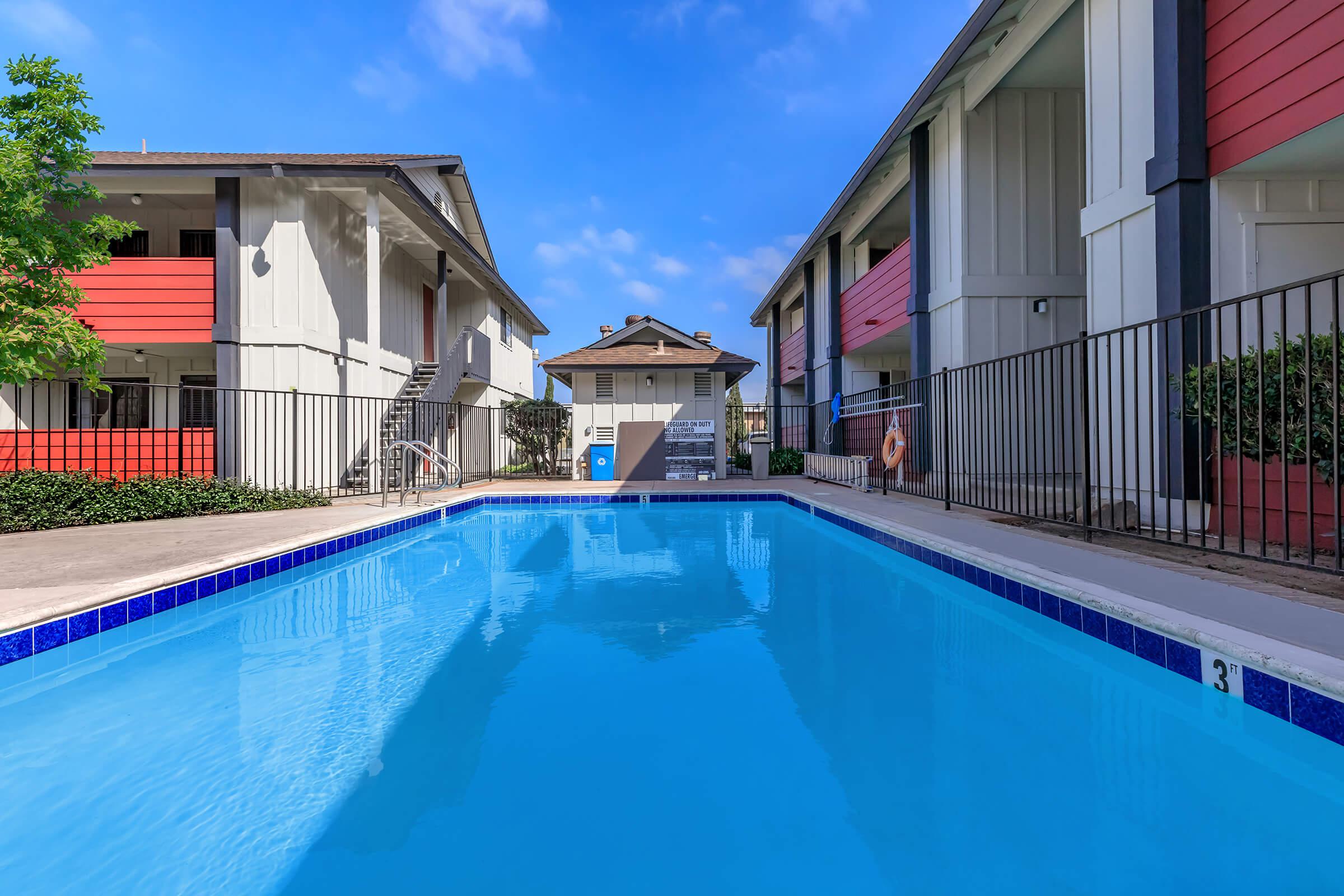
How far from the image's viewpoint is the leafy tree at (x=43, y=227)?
623cm

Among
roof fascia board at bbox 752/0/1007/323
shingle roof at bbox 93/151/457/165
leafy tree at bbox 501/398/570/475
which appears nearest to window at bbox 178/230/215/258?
shingle roof at bbox 93/151/457/165

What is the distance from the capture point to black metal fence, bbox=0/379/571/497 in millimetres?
9570

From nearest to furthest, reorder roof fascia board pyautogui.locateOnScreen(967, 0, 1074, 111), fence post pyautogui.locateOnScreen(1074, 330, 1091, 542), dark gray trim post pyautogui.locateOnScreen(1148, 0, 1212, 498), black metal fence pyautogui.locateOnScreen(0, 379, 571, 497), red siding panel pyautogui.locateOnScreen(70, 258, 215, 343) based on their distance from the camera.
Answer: fence post pyautogui.locateOnScreen(1074, 330, 1091, 542)
dark gray trim post pyautogui.locateOnScreen(1148, 0, 1212, 498)
roof fascia board pyautogui.locateOnScreen(967, 0, 1074, 111)
black metal fence pyautogui.locateOnScreen(0, 379, 571, 497)
red siding panel pyautogui.locateOnScreen(70, 258, 215, 343)

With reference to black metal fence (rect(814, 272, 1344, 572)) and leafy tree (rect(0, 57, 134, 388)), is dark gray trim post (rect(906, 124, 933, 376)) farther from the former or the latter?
leafy tree (rect(0, 57, 134, 388))

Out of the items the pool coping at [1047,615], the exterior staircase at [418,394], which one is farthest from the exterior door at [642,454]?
the pool coping at [1047,615]

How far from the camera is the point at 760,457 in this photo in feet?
47.0

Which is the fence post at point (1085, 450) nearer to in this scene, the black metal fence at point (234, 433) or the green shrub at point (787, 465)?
the black metal fence at point (234, 433)

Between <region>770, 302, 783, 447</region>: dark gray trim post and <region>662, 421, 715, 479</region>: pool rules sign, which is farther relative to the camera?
<region>770, 302, 783, 447</region>: dark gray trim post

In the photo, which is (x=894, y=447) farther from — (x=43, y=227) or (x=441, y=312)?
(x=43, y=227)

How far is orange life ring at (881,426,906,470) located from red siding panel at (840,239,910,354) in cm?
279

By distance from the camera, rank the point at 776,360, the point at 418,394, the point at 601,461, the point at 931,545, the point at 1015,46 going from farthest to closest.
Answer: the point at 776,360
the point at 418,394
the point at 601,461
the point at 1015,46
the point at 931,545

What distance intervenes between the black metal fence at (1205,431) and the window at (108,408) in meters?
15.0

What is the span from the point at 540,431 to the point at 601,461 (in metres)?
2.93

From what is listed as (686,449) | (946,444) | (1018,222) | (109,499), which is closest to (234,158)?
(109,499)
